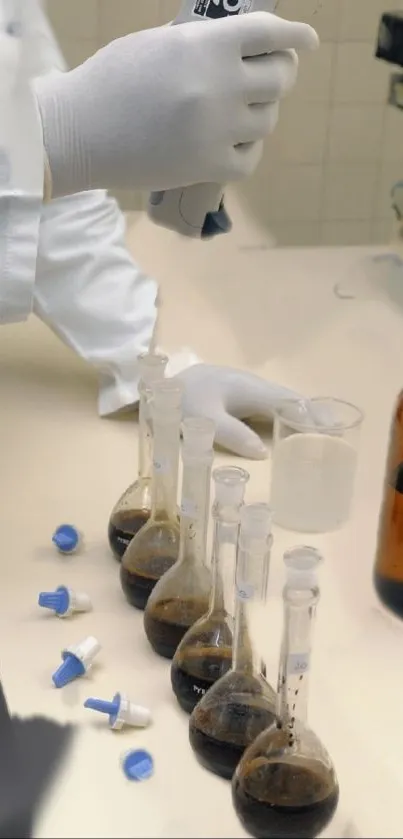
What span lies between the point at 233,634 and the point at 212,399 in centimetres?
36

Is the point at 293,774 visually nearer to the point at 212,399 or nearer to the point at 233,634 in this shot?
the point at 233,634

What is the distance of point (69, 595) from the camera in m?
0.64

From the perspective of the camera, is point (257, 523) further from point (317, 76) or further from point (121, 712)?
point (317, 76)

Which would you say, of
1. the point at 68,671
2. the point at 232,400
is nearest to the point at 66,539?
the point at 68,671

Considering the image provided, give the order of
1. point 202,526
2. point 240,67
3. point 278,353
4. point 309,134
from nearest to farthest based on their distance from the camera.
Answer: point 202,526 < point 240,67 < point 278,353 < point 309,134

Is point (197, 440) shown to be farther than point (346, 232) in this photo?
No

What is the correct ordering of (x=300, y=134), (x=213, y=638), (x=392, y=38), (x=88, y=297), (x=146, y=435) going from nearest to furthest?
(x=213, y=638)
(x=146, y=435)
(x=88, y=297)
(x=392, y=38)
(x=300, y=134)

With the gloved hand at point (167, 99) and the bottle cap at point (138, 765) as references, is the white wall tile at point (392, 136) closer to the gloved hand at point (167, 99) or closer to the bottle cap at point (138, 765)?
the gloved hand at point (167, 99)

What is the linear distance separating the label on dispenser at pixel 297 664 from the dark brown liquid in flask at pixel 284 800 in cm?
5

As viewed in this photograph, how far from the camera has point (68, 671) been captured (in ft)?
1.91

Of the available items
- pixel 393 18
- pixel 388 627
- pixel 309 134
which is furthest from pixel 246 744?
pixel 309 134

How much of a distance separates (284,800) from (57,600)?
219 mm

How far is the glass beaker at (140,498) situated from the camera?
0.69 meters

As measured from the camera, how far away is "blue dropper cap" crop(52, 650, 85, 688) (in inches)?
22.8
